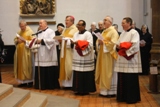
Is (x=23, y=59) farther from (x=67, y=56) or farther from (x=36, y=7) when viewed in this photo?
(x=36, y=7)

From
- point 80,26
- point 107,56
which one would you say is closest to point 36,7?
point 80,26

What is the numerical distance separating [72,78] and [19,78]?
1.67m

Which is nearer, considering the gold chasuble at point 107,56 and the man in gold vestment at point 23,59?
the gold chasuble at point 107,56

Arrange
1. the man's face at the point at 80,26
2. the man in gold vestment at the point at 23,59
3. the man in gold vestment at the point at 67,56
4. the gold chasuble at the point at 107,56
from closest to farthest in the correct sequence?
the gold chasuble at the point at 107,56 → the man's face at the point at 80,26 → the man in gold vestment at the point at 67,56 → the man in gold vestment at the point at 23,59

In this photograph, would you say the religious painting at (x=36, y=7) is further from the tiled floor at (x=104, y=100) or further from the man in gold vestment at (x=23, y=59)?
the tiled floor at (x=104, y=100)

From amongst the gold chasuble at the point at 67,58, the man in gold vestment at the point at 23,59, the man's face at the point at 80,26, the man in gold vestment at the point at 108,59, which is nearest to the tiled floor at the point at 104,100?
the man in gold vestment at the point at 108,59

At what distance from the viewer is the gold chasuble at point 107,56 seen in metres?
7.86

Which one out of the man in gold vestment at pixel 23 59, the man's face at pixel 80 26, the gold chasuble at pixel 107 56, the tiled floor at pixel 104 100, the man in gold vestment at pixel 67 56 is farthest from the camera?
the man in gold vestment at pixel 23 59

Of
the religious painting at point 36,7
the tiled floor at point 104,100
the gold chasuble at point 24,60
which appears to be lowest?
the tiled floor at point 104,100

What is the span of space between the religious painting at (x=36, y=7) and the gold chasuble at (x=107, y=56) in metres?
6.41

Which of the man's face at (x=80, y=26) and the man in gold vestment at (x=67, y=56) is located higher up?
the man's face at (x=80, y=26)

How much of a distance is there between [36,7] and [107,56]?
6850 mm

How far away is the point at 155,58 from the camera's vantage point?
9.02 meters

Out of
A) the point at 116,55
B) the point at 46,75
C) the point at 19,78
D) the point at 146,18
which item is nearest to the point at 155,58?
the point at 116,55
